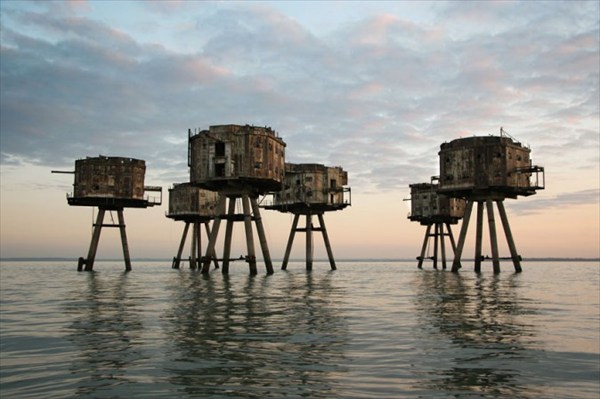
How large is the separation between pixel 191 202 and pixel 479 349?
180 feet

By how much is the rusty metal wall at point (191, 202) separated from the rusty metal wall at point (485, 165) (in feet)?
87.7

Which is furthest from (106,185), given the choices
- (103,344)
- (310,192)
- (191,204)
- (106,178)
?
(103,344)

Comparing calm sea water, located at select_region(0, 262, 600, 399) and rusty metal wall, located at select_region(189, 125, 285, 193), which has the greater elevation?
rusty metal wall, located at select_region(189, 125, 285, 193)

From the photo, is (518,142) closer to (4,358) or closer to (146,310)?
(146,310)

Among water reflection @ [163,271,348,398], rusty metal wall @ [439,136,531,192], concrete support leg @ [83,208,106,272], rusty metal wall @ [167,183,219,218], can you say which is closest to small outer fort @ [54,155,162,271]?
concrete support leg @ [83,208,106,272]

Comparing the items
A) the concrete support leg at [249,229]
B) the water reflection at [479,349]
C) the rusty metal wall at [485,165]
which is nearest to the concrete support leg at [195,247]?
the concrete support leg at [249,229]

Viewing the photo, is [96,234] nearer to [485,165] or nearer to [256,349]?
[485,165]

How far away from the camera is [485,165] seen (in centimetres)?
4841

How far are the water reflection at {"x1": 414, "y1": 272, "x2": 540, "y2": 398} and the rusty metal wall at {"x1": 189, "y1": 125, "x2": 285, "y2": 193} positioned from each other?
24.8 metres

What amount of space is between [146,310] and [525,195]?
137ft

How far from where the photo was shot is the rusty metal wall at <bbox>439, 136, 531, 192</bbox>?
158ft

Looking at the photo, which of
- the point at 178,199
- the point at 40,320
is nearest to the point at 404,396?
the point at 40,320

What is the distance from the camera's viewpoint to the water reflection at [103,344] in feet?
27.4

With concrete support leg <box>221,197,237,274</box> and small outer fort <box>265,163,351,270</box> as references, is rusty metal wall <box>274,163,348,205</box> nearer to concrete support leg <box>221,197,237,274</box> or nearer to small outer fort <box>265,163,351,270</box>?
small outer fort <box>265,163,351,270</box>
